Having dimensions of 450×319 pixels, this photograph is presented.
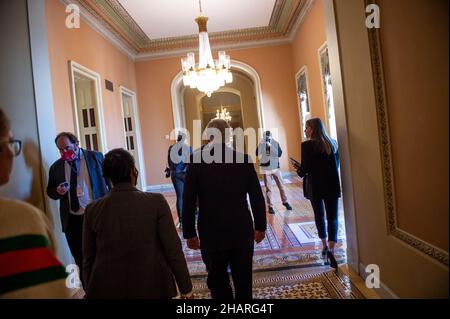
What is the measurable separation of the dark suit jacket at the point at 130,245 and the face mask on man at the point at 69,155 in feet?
5.19

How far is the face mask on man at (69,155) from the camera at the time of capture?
310 centimetres

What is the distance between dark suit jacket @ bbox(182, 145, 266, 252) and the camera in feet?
7.28

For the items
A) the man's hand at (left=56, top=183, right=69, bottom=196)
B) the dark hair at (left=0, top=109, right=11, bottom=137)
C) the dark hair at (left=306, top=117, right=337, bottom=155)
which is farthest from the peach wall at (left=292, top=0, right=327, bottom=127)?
the dark hair at (left=0, top=109, right=11, bottom=137)

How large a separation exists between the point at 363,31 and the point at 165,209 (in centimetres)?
196

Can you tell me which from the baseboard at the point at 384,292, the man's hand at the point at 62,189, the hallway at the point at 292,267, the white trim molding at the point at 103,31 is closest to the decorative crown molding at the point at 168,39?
the white trim molding at the point at 103,31

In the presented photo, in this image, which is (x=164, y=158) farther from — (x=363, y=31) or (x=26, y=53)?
(x=363, y=31)

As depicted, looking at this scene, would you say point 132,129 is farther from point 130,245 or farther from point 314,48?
point 130,245

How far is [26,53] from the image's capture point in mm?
3219

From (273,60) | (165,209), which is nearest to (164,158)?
(273,60)

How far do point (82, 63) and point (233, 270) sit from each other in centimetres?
531

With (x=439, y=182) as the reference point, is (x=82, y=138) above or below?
above

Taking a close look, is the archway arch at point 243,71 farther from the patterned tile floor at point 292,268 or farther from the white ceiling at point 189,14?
the patterned tile floor at point 292,268
